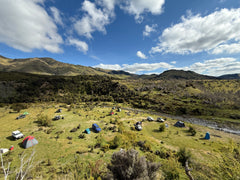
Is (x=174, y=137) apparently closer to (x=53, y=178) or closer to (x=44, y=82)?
(x=53, y=178)

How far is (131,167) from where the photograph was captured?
624 centimetres

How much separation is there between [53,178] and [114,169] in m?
8.19

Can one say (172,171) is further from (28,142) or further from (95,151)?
(28,142)

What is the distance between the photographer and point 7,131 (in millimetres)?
19797

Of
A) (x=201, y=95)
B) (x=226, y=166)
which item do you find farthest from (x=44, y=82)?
(x=201, y=95)

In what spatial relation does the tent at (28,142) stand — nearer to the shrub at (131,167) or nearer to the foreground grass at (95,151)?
the foreground grass at (95,151)

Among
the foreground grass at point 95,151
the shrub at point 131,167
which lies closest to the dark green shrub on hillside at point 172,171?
the foreground grass at point 95,151

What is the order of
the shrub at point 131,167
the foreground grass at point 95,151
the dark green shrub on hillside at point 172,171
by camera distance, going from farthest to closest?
the dark green shrub on hillside at point 172,171
the shrub at point 131,167
the foreground grass at point 95,151

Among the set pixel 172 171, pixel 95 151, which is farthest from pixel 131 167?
pixel 95 151

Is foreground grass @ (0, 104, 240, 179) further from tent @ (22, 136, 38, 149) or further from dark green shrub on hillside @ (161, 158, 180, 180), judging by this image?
tent @ (22, 136, 38, 149)

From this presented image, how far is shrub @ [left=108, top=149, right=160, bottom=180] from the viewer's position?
6.04 meters

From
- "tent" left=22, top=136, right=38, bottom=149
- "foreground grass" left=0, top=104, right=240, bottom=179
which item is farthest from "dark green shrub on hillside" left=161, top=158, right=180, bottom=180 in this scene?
"tent" left=22, top=136, right=38, bottom=149

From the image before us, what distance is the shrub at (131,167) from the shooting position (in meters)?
6.04

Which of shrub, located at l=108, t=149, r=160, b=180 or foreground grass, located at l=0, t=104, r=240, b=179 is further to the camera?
A: shrub, located at l=108, t=149, r=160, b=180
